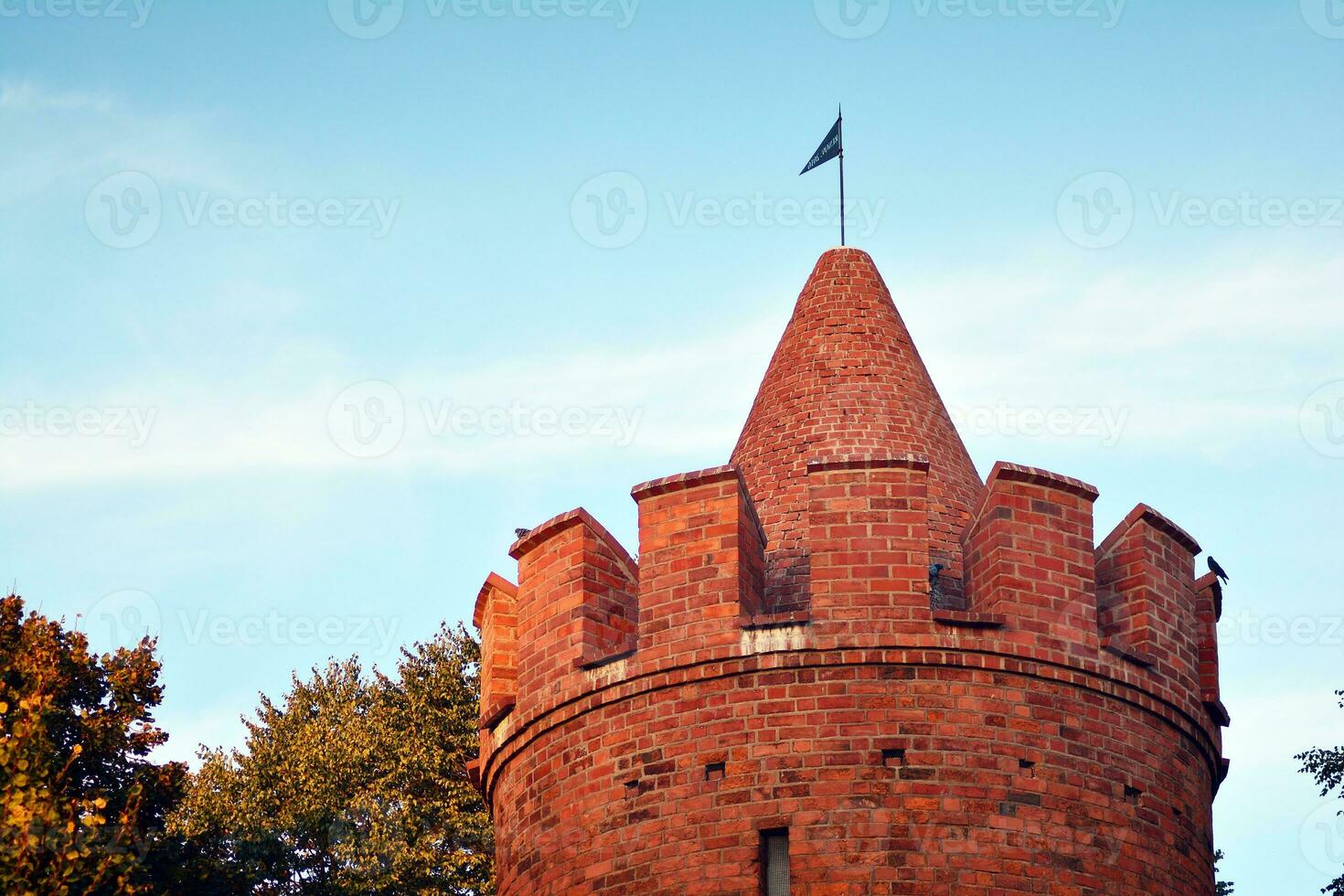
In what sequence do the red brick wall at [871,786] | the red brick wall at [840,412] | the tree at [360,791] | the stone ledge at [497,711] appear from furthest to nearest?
the tree at [360,791] < the red brick wall at [840,412] < the stone ledge at [497,711] < the red brick wall at [871,786]

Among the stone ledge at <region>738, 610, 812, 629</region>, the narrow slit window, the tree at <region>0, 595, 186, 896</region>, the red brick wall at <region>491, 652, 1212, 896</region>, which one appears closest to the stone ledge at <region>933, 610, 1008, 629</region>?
the red brick wall at <region>491, 652, 1212, 896</region>

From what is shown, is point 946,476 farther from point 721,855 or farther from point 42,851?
point 42,851

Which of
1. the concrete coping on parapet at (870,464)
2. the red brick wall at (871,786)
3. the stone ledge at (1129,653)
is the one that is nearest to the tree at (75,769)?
the red brick wall at (871,786)

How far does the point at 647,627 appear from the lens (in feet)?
54.6

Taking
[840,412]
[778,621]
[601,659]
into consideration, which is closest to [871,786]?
[778,621]

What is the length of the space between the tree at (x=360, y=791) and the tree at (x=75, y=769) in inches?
98.5

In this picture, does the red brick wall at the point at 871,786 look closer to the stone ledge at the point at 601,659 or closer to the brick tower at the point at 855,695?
the brick tower at the point at 855,695

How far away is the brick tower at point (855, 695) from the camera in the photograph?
1546 cm

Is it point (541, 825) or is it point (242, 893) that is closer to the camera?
point (541, 825)

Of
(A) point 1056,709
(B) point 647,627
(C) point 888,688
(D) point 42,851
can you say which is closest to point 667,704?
(B) point 647,627

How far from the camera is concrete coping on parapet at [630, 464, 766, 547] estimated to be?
1684cm

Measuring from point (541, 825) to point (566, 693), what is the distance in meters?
1.05

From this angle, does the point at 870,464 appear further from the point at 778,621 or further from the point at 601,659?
the point at 601,659

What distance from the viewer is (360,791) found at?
32.2 m
